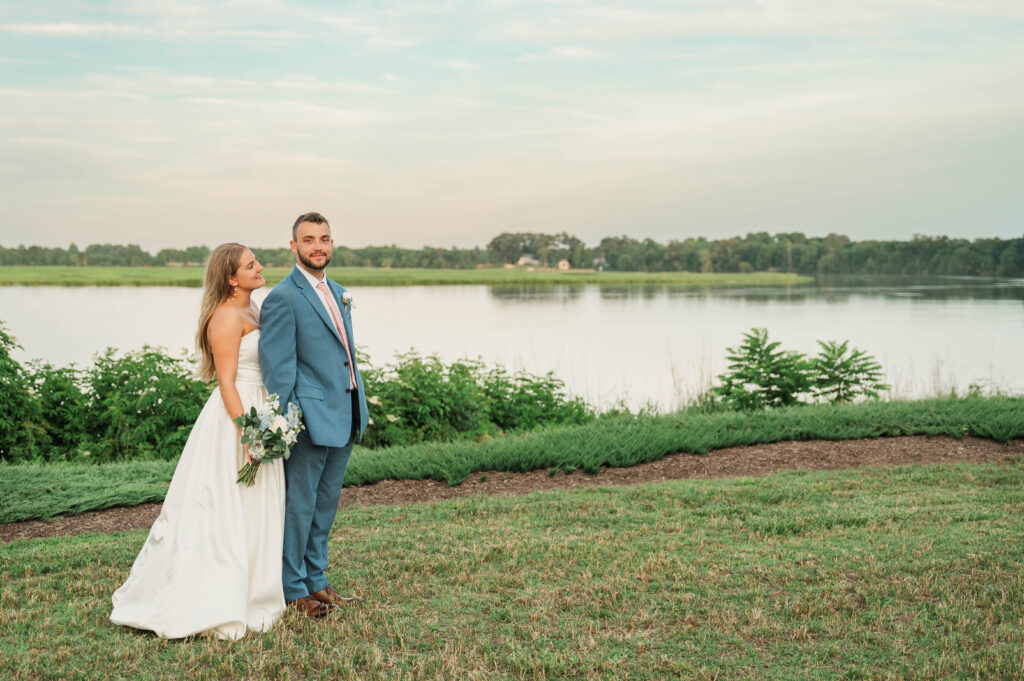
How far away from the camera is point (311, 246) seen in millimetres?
4246

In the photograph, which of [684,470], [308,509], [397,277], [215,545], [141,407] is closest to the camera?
[215,545]

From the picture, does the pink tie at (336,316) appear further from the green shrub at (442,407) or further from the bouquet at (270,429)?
the green shrub at (442,407)

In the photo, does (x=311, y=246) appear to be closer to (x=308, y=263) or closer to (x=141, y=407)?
(x=308, y=263)

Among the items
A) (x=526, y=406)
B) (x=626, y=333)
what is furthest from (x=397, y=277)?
(x=526, y=406)

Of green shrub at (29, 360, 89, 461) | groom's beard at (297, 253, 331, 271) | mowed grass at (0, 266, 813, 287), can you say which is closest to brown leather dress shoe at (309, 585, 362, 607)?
groom's beard at (297, 253, 331, 271)

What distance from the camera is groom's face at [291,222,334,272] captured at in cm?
424

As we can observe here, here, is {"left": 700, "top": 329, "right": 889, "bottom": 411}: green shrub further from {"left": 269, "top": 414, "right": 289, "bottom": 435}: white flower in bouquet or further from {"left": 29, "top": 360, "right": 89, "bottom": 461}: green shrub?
{"left": 269, "top": 414, "right": 289, "bottom": 435}: white flower in bouquet

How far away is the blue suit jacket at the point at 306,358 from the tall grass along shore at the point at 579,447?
3887 millimetres

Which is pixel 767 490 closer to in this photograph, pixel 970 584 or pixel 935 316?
pixel 970 584

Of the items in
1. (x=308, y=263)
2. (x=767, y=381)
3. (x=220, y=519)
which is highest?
(x=308, y=263)

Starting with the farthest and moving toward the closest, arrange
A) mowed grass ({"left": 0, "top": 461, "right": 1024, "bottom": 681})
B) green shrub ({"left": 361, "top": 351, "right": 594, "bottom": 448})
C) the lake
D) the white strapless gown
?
the lake < green shrub ({"left": 361, "top": 351, "right": 594, "bottom": 448}) < the white strapless gown < mowed grass ({"left": 0, "top": 461, "right": 1024, "bottom": 681})

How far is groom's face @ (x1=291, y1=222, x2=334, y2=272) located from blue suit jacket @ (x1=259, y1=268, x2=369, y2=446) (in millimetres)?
86

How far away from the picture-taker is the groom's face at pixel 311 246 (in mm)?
4242

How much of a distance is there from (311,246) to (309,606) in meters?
1.98
